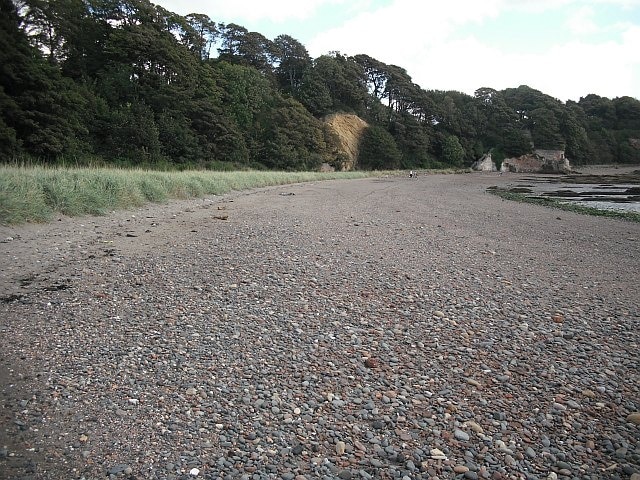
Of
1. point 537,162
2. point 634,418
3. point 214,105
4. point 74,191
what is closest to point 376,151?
point 214,105

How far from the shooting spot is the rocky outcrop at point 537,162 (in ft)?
240

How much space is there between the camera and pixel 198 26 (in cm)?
5875

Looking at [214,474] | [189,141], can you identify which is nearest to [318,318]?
[214,474]

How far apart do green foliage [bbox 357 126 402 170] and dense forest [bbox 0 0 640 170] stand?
18 cm

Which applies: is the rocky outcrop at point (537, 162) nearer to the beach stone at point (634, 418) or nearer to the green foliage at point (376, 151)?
the green foliage at point (376, 151)

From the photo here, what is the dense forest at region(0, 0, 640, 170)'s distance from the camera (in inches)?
1009

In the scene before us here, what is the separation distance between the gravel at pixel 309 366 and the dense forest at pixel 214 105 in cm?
2389

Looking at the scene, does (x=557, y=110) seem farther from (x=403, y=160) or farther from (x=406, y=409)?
(x=406, y=409)

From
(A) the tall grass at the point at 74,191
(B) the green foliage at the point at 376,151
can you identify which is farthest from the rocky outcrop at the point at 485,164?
(A) the tall grass at the point at 74,191

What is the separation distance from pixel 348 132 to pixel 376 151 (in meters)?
5.46

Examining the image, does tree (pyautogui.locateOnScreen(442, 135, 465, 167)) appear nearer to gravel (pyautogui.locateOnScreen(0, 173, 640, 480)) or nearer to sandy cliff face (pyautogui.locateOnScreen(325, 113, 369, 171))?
sandy cliff face (pyautogui.locateOnScreen(325, 113, 369, 171))

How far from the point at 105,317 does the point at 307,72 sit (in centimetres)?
6545

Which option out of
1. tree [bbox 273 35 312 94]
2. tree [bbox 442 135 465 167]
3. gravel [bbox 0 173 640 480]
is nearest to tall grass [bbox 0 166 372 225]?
gravel [bbox 0 173 640 480]

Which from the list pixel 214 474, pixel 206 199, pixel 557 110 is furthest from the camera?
pixel 557 110
